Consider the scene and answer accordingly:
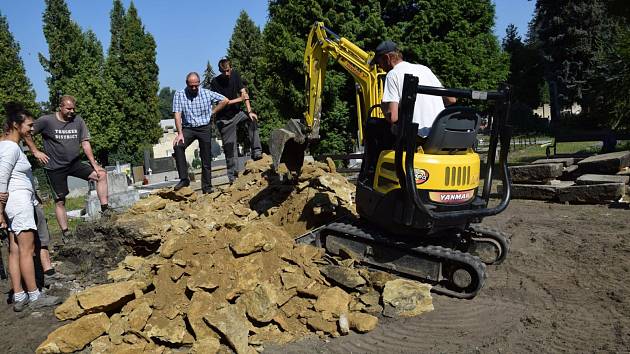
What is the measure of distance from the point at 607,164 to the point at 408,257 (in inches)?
238

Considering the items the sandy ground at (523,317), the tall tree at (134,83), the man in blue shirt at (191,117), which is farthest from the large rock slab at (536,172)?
the tall tree at (134,83)

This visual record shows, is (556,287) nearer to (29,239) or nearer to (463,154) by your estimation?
(463,154)

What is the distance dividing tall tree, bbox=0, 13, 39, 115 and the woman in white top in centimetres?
2470

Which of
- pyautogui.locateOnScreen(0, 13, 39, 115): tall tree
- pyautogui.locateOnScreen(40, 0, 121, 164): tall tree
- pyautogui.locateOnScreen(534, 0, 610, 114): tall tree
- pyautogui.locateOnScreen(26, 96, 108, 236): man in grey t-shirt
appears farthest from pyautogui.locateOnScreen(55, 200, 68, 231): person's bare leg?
pyautogui.locateOnScreen(534, 0, 610, 114): tall tree

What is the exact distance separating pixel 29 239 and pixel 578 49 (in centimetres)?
3645

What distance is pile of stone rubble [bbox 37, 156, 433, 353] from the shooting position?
377 cm

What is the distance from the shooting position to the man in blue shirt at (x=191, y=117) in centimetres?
736

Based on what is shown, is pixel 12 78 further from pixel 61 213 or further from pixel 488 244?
pixel 488 244

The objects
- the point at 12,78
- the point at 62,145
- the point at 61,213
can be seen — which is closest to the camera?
the point at 62,145

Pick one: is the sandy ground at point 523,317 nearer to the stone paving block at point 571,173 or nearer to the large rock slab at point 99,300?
the large rock slab at point 99,300

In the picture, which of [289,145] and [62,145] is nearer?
[62,145]

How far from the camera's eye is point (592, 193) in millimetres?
7996

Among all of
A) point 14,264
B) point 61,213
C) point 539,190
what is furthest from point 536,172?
point 14,264

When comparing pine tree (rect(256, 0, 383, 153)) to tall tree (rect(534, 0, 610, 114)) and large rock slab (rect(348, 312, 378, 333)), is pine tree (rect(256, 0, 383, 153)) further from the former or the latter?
tall tree (rect(534, 0, 610, 114))
